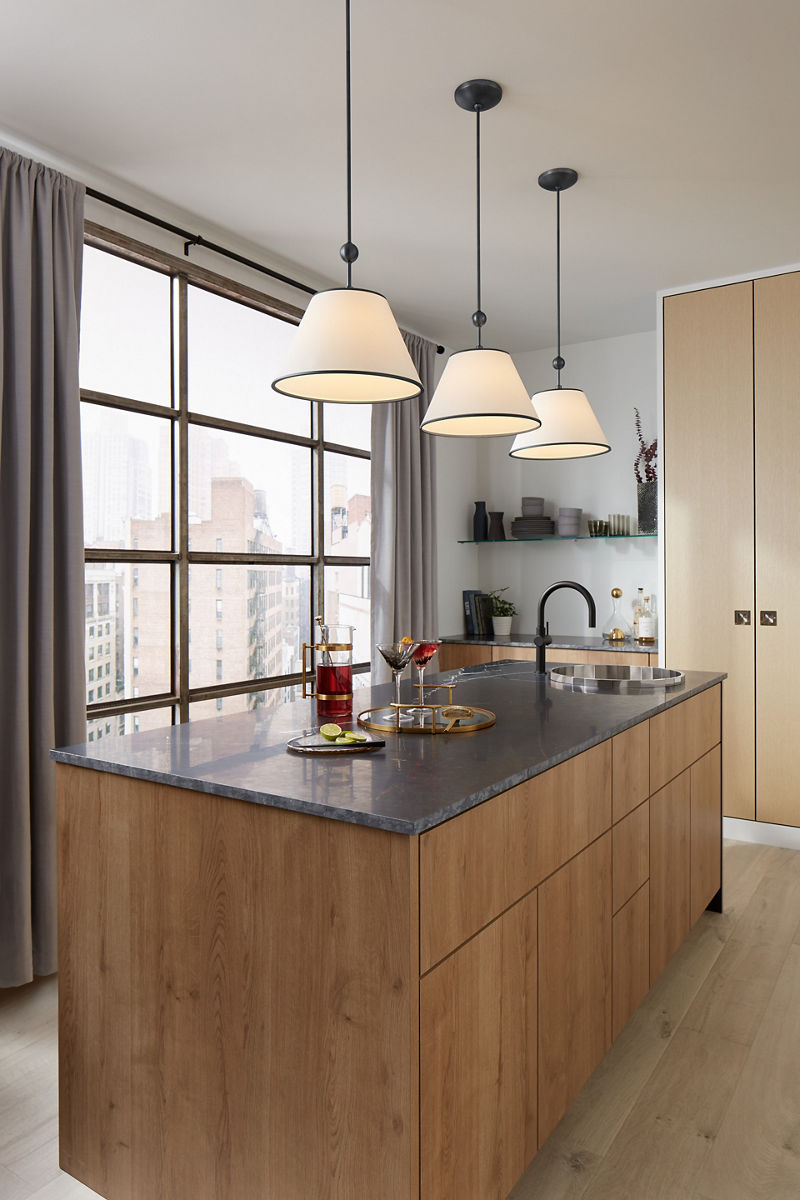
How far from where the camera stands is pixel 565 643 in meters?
4.57

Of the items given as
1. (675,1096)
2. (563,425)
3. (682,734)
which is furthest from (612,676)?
(675,1096)

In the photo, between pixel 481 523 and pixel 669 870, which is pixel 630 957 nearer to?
pixel 669 870

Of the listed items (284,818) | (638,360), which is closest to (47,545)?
(284,818)

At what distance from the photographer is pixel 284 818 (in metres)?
1.36

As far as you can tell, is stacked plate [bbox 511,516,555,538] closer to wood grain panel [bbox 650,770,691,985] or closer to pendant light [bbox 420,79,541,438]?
wood grain panel [bbox 650,770,691,985]

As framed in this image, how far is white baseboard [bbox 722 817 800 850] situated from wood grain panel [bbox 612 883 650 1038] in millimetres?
1940

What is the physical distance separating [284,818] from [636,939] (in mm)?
1235

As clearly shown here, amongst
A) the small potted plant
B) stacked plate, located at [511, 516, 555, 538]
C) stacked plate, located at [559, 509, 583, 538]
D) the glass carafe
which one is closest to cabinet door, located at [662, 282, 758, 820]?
stacked plate, located at [559, 509, 583, 538]

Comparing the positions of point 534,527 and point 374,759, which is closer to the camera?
point 374,759

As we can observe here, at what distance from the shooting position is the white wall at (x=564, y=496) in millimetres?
4859

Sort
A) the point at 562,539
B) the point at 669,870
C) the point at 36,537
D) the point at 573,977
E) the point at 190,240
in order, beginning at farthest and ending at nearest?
the point at 562,539 < the point at 190,240 < the point at 36,537 < the point at 669,870 < the point at 573,977

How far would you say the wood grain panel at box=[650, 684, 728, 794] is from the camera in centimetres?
230

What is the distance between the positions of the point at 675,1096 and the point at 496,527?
3645 millimetres

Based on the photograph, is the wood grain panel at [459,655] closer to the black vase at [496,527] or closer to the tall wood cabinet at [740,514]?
the black vase at [496,527]
